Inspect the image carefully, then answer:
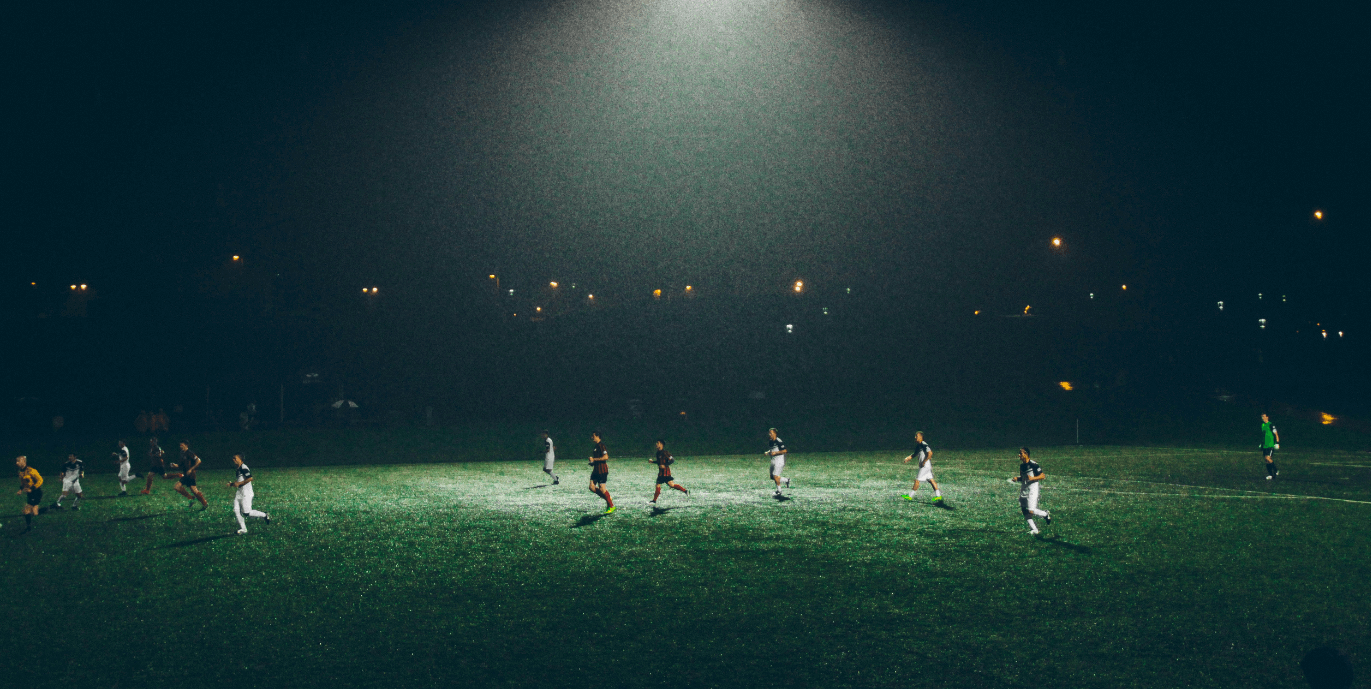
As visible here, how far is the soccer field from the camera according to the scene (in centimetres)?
884

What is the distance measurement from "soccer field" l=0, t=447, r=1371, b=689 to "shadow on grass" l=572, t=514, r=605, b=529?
0.14m

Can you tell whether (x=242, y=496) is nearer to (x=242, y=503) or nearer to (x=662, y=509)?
(x=242, y=503)

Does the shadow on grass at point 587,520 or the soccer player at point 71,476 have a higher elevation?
the soccer player at point 71,476

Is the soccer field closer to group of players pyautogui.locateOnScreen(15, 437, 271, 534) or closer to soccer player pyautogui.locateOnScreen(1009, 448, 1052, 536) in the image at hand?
group of players pyautogui.locateOnScreen(15, 437, 271, 534)

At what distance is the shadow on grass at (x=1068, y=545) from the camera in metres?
14.5

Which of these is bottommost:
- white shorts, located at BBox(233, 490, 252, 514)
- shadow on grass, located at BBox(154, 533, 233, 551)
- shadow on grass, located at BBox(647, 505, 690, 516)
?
shadow on grass, located at BBox(647, 505, 690, 516)

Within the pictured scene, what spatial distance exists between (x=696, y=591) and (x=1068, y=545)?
7.79 meters

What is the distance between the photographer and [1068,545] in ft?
49.5

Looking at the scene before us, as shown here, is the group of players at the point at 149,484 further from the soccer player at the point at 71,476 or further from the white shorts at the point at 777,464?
the white shorts at the point at 777,464

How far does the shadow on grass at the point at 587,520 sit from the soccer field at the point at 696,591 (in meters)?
0.14

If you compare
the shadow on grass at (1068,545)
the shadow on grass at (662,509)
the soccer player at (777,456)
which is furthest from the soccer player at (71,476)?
the shadow on grass at (1068,545)

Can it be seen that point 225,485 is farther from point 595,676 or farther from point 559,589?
point 595,676

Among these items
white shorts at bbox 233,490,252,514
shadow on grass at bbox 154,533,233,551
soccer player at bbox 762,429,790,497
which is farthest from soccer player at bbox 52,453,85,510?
soccer player at bbox 762,429,790,497

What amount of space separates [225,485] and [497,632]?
21762 mm
